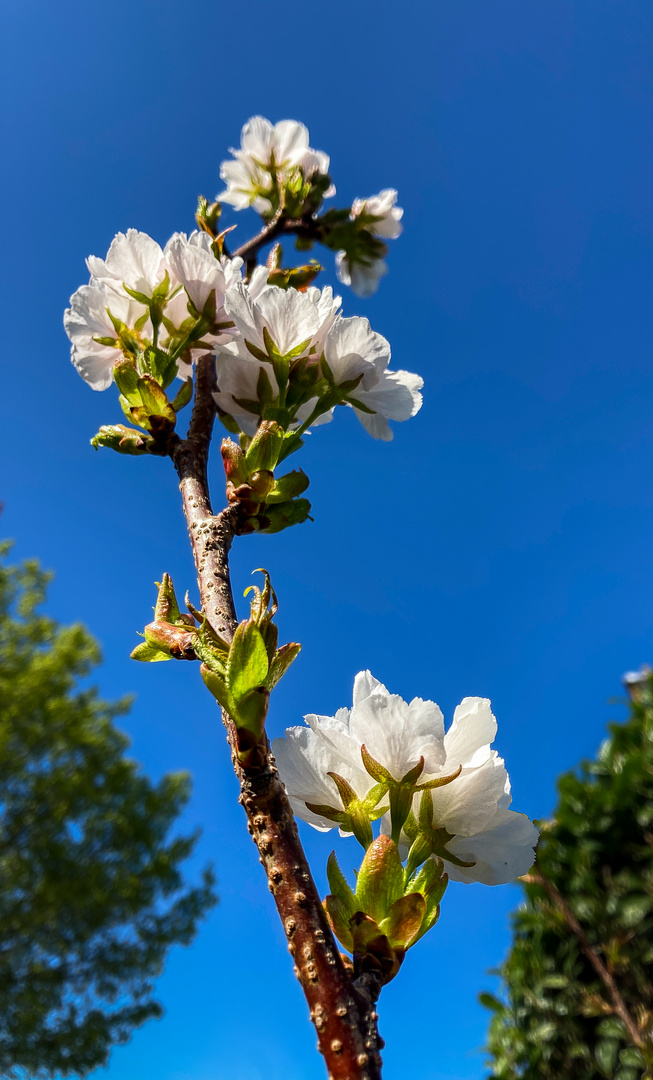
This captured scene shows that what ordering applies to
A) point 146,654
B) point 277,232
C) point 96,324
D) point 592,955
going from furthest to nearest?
point 592,955
point 277,232
point 96,324
point 146,654

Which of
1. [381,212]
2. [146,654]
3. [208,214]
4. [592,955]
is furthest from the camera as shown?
[592,955]

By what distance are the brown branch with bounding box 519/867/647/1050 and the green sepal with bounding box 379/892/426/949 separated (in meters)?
1.54

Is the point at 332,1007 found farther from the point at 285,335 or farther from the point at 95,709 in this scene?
the point at 95,709

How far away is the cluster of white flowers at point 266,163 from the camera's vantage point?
108cm

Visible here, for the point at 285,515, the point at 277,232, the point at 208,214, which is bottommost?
the point at 285,515

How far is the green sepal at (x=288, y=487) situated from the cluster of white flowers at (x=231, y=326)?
8 centimetres

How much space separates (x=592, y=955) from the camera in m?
1.79

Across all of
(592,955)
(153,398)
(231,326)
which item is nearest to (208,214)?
(231,326)

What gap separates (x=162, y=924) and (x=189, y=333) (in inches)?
343

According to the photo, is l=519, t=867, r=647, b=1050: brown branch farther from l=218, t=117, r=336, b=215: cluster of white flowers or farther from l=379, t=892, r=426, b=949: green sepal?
l=218, t=117, r=336, b=215: cluster of white flowers

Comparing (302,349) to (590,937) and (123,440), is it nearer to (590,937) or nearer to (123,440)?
(123,440)

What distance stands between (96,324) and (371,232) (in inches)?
30.6

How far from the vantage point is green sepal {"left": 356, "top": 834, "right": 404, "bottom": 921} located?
345 millimetres

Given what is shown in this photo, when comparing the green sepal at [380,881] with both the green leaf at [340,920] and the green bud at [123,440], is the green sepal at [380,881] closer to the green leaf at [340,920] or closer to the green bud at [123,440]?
the green leaf at [340,920]
